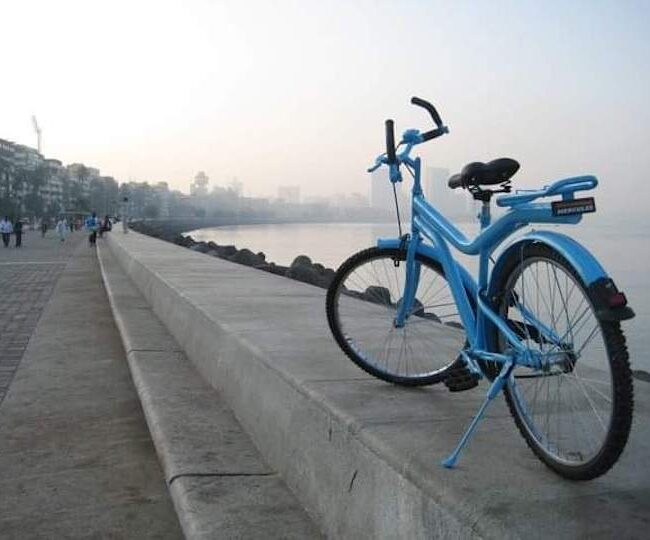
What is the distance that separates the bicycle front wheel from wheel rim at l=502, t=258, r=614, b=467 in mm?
781

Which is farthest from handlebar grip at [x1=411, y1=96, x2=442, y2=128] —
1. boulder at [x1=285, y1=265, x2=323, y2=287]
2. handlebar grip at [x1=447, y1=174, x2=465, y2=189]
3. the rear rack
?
boulder at [x1=285, y1=265, x2=323, y2=287]

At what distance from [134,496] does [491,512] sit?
1855 mm

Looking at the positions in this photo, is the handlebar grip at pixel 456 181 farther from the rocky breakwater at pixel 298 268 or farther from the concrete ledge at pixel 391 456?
the rocky breakwater at pixel 298 268

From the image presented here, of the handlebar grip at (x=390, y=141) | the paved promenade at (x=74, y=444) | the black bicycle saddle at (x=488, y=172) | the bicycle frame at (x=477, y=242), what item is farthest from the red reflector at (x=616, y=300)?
the paved promenade at (x=74, y=444)

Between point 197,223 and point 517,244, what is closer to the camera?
point 517,244

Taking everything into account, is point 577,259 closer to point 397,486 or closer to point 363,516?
point 397,486

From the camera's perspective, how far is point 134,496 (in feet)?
10.5

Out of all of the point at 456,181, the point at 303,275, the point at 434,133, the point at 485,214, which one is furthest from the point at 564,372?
the point at 303,275

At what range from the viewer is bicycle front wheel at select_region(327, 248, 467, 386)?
3.37 meters

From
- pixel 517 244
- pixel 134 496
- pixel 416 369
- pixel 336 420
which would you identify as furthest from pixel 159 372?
pixel 517 244

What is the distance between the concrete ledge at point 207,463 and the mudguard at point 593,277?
1.26m

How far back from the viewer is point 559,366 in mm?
2223

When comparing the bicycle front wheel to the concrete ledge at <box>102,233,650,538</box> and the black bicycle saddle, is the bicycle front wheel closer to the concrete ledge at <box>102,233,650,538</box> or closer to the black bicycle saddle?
the concrete ledge at <box>102,233,650,538</box>

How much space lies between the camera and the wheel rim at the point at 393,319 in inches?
134
